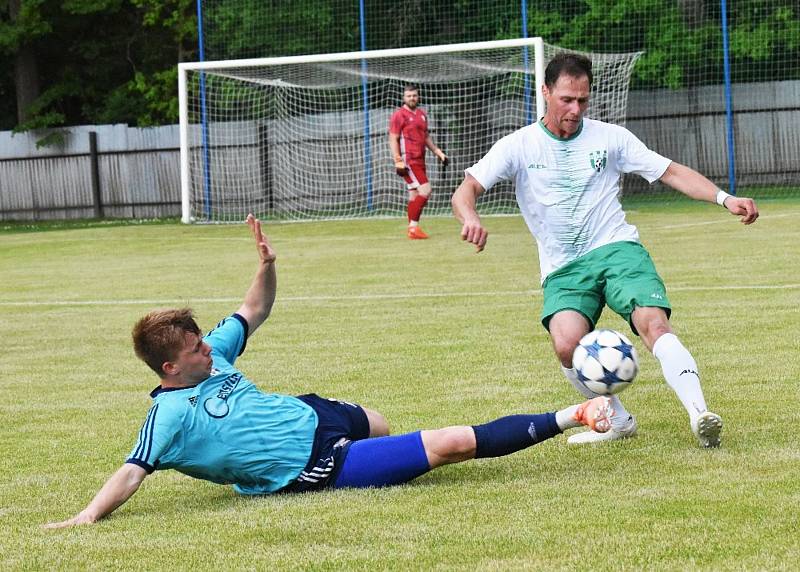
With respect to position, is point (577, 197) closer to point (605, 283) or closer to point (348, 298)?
point (605, 283)

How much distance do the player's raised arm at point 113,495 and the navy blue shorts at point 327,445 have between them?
2.15ft

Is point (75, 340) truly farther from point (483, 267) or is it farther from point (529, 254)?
point (529, 254)

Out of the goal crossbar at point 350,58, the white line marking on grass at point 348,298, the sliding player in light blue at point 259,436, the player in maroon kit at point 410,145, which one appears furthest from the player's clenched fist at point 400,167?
the sliding player in light blue at point 259,436

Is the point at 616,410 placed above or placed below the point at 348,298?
above

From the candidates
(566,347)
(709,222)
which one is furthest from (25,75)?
(566,347)

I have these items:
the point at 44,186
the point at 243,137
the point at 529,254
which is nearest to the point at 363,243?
the point at 529,254

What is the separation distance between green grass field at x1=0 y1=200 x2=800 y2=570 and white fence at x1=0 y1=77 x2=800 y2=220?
552 inches

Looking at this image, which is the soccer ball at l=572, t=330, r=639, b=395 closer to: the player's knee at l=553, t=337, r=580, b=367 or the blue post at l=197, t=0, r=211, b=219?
the player's knee at l=553, t=337, r=580, b=367

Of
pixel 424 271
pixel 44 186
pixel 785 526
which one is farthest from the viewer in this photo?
pixel 44 186

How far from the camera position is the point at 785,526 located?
4488 millimetres

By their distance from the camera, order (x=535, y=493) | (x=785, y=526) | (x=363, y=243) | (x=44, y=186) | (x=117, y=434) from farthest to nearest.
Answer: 1. (x=44, y=186)
2. (x=363, y=243)
3. (x=117, y=434)
4. (x=535, y=493)
5. (x=785, y=526)

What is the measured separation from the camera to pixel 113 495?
5.23 metres

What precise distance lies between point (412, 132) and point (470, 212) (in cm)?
1496

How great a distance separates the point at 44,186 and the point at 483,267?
22.6 metres
